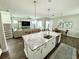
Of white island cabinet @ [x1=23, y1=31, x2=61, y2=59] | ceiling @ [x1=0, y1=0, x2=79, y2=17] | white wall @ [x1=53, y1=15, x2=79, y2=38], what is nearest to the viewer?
white island cabinet @ [x1=23, y1=31, x2=61, y2=59]

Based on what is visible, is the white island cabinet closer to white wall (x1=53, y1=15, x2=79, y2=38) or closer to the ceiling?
the ceiling

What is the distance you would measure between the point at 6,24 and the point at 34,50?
14.4 ft

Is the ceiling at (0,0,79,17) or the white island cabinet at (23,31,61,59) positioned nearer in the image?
the white island cabinet at (23,31,61,59)

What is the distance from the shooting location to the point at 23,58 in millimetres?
2146

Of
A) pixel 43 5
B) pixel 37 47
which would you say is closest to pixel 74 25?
pixel 43 5

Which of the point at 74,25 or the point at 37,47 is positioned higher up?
the point at 74,25

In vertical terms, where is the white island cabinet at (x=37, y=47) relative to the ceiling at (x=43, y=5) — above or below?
below

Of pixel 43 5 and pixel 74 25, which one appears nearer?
pixel 43 5

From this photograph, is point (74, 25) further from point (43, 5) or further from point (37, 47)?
point (37, 47)

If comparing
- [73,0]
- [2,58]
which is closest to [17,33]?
[2,58]

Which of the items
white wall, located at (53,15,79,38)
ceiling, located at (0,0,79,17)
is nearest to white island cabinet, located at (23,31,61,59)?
ceiling, located at (0,0,79,17)

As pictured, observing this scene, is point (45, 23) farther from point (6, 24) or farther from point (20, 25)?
point (6, 24)

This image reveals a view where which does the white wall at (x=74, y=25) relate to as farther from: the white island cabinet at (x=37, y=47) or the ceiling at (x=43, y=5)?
the white island cabinet at (x=37, y=47)

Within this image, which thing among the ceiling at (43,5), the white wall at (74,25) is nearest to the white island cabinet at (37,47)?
the ceiling at (43,5)
